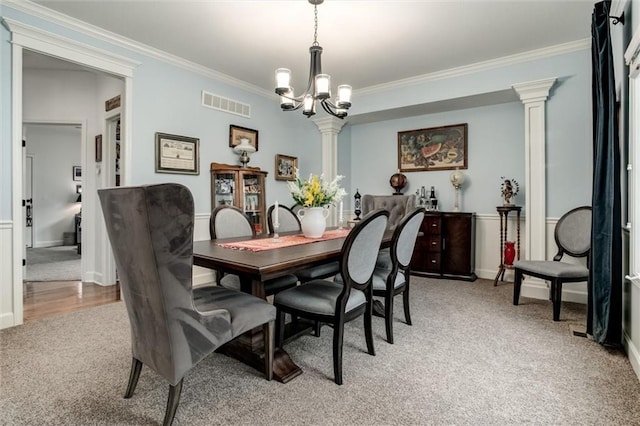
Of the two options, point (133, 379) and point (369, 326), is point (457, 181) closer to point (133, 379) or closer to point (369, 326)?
point (369, 326)

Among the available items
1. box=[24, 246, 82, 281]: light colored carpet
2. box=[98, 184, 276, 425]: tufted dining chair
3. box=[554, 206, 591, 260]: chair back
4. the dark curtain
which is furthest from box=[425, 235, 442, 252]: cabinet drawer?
box=[24, 246, 82, 281]: light colored carpet

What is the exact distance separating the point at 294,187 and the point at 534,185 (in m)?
2.59

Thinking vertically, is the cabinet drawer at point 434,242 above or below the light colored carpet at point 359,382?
above

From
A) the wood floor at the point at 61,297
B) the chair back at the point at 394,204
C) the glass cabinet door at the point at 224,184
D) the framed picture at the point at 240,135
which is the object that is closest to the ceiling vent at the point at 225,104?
the framed picture at the point at 240,135

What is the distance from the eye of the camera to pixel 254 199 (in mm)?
4320

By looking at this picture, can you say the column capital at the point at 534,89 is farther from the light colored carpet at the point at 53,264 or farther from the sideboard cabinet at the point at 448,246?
the light colored carpet at the point at 53,264

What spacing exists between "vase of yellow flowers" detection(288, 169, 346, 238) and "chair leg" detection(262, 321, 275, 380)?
3.14 ft

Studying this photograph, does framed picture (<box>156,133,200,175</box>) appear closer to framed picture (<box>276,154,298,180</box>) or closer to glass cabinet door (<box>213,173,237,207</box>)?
glass cabinet door (<box>213,173,237,207</box>)

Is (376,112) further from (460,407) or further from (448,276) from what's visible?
(460,407)

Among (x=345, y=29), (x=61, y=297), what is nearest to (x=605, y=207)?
(x=345, y=29)

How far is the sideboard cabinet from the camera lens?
166 inches

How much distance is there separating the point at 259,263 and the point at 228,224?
1.31m

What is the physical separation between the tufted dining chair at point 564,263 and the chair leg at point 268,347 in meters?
2.37

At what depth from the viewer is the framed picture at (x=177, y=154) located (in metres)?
3.59
